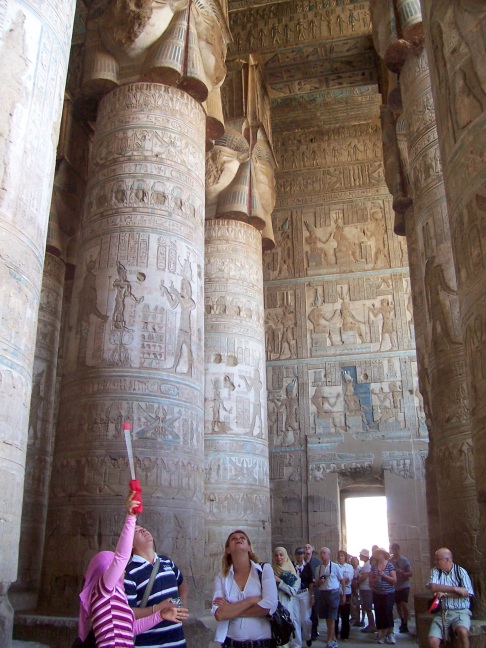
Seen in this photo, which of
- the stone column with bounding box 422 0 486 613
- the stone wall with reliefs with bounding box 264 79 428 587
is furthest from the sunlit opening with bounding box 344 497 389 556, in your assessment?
the stone column with bounding box 422 0 486 613

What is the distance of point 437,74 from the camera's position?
500 centimetres

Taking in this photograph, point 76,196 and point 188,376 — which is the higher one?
point 76,196

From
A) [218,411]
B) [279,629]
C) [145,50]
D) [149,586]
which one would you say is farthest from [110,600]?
[218,411]

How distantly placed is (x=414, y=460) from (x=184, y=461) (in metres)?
7.78

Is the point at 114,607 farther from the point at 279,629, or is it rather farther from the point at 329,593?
the point at 329,593

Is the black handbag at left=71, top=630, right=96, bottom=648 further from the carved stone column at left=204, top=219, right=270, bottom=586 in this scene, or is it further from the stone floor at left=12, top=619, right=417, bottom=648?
the carved stone column at left=204, top=219, right=270, bottom=586

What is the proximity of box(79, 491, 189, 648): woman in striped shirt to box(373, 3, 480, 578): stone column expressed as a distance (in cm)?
516

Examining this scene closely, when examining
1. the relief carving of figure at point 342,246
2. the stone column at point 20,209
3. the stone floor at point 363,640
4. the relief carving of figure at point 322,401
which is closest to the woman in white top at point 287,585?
the stone floor at point 363,640

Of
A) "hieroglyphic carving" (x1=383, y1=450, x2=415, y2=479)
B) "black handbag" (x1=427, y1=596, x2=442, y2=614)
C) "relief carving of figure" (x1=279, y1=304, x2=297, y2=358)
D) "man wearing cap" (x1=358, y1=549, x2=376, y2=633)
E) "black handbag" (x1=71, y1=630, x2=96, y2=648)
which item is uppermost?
"relief carving of figure" (x1=279, y1=304, x2=297, y2=358)

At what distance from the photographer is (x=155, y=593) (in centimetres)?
325

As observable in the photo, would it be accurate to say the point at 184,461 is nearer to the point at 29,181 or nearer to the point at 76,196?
the point at 29,181

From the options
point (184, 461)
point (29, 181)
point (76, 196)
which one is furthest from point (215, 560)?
point (29, 181)

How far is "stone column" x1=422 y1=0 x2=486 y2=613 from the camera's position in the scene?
3.94 m

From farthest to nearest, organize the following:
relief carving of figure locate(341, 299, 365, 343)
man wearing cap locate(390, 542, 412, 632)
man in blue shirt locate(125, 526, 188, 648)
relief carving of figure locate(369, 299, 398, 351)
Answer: relief carving of figure locate(341, 299, 365, 343) → relief carving of figure locate(369, 299, 398, 351) → man wearing cap locate(390, 542, 412, 632) → man in blue shirt locate(125, 526, 188, 648)
